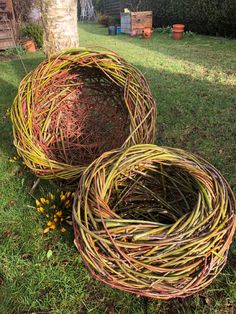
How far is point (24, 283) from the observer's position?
5.97ft

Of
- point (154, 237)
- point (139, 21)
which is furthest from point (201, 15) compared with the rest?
point (154, 237)

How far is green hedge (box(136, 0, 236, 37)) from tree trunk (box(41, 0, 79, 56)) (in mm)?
7368

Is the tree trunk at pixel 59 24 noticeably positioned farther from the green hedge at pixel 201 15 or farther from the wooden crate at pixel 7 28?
the green hedge at pixel 201 15

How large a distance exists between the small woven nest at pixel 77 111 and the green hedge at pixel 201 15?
25.3 ft

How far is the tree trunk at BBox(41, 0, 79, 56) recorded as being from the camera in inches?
106

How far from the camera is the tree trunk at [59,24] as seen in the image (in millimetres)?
2705

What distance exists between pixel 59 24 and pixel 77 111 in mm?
793

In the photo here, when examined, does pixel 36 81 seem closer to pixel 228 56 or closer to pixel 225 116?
pixel 225 116

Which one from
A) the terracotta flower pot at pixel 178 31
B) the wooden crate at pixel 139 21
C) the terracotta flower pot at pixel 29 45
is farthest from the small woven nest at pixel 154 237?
the wooden crate at pixel 139 21

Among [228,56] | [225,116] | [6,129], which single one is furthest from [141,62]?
[6,129]

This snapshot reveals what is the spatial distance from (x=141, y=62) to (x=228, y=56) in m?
1.92

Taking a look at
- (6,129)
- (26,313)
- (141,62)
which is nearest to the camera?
(26,313)

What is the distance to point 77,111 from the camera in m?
2.73

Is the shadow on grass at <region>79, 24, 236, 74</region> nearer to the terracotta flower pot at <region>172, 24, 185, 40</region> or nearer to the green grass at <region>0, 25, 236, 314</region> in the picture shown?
the terracotta flower pot at <region>172, 24, 185, 40</region>
